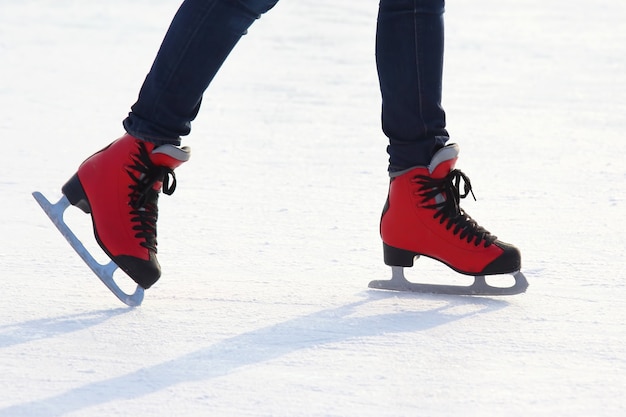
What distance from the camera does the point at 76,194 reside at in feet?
6.01

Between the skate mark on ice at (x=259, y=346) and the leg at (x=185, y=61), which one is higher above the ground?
the leg at (x=185, y=61)

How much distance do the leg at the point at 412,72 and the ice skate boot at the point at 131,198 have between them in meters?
0.35

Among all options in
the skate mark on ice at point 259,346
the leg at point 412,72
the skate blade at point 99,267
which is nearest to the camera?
the skate mark on ice at point 259,346

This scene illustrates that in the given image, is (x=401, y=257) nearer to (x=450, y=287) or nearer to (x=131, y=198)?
(x=450, y=287)

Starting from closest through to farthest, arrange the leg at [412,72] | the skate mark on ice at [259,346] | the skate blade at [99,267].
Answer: the skate mark on ice at [259,346]
the skate blade at [99,267]
the leg at [412,72]

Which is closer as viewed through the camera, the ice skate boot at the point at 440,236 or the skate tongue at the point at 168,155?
the skate tongue at the point at 168,155

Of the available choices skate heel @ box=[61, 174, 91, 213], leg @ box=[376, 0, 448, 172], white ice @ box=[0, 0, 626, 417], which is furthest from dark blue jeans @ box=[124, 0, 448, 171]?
white ice @ box=[0, 0, 626, 417]

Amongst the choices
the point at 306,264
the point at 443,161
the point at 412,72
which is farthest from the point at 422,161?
the point at 306,264

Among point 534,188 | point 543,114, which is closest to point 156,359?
point 534,188

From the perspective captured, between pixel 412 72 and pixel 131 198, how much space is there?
48 centimetres

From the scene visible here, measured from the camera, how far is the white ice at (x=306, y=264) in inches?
56.5

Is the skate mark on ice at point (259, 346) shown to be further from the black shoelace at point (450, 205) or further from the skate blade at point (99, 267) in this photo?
the skate blade at point (99, 267)

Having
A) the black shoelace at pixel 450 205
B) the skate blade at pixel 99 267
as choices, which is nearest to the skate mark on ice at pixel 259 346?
the black shoelace at pixel 450 205

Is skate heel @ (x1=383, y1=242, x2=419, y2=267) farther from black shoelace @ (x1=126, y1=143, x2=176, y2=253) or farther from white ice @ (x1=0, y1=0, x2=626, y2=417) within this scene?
black shoelace @ (x1=126, y1=143, x2=176, y2=253)
